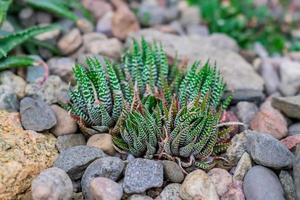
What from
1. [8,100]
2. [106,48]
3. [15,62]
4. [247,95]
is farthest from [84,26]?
[247,95]

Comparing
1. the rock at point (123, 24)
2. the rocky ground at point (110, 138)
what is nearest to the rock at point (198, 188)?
the rocky ground at point (110, 138)

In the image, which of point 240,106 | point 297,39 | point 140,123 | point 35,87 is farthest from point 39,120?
point 297,39

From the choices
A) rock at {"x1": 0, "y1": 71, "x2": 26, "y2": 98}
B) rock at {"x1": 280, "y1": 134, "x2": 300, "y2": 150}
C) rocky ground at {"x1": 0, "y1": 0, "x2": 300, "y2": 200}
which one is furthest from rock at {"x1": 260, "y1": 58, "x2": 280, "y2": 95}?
rock at {"x1": 0, "y1": 71, "x2": 26, "y2": 98}

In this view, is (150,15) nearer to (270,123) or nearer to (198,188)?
(270,123)

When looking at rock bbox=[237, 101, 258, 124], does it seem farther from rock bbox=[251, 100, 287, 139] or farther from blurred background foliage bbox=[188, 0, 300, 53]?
blurred background foliage bbox=[188, 0, 300, 53]

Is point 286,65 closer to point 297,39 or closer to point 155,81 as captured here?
point 297,39

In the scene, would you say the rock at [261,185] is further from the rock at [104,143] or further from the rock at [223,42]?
the rock at [223,42]
